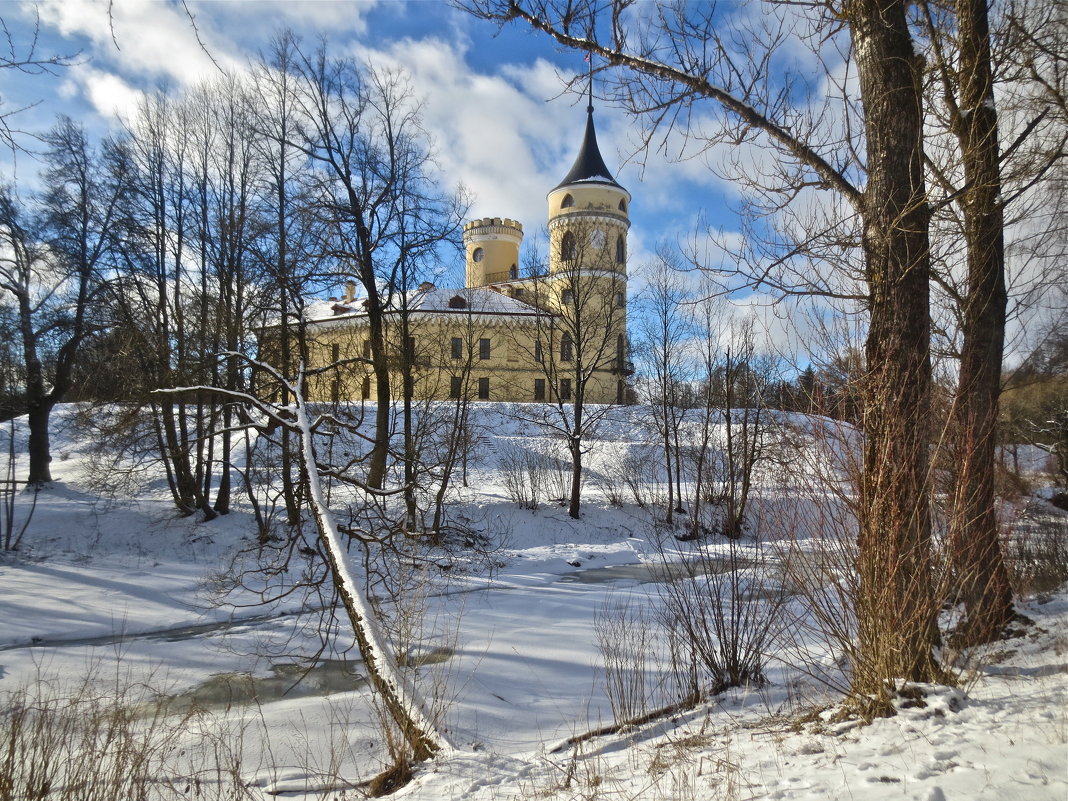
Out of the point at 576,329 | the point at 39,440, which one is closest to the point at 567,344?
the point at 576,329

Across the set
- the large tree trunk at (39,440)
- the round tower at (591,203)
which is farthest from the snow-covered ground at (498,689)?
the round tower at (591,203)

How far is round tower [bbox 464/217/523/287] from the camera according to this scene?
54.2m

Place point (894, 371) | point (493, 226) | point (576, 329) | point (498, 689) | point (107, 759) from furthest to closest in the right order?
point (493, 226), point (576, 329), point (498, 689), point (107, 759), point (894, 371)

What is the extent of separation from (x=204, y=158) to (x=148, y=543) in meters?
12.4

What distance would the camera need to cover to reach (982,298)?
23.0 ft

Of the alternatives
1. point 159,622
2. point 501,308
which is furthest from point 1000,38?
point 501,308

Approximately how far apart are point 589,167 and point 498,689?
137 feet

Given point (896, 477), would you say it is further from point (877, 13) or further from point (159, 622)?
point (159, 622)

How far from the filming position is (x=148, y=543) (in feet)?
58.6

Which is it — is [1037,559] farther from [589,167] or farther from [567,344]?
[589,167]

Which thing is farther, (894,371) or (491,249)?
(491,249)

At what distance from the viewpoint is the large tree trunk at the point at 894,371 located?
4.56 metres

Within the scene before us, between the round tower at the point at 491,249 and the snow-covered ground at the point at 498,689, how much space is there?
37.8m

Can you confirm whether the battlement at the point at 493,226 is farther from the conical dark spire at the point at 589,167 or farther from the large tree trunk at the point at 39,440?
the large tree trunk at the point at 39,440
